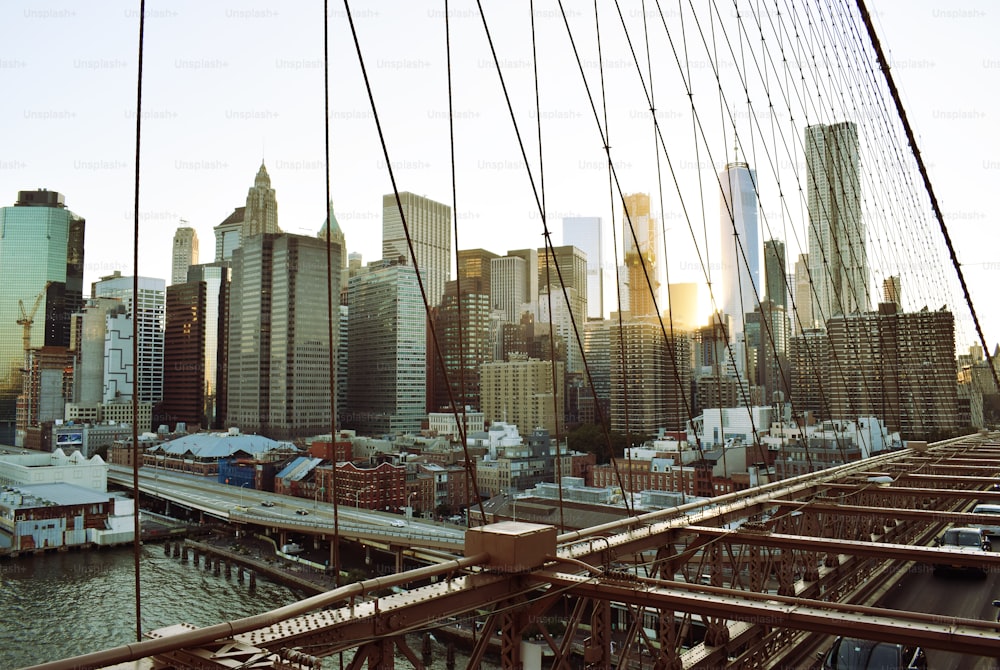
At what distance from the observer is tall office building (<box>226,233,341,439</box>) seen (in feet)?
201

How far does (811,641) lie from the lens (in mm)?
4457

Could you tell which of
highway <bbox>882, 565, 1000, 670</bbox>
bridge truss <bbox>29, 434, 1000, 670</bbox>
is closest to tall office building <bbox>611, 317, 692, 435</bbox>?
highway <bbox>882, 565, 1000, 670</bbox>

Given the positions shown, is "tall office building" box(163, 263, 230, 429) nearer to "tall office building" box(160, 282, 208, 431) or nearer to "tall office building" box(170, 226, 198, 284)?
"tall office building" box(160, 282, 208, 431)

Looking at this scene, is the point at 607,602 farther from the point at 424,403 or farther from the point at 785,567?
the point at 424,403

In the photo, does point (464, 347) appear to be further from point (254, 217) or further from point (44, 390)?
point (254, 217)

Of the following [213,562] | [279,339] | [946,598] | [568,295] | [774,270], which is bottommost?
[213,562]

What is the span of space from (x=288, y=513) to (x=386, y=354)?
104ft

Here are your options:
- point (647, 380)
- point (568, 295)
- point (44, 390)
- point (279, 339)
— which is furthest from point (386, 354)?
point (44, 390)

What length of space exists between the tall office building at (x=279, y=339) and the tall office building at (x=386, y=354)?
3.49 m

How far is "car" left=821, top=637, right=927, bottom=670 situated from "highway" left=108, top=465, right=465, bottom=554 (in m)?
19.3

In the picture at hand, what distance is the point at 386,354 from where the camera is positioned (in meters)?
64.6

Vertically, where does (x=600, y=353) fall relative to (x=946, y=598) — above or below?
above

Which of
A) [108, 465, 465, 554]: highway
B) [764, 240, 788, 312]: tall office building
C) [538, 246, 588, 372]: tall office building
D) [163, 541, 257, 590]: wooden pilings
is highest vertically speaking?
[538, 246, 588, 372]: tall office building

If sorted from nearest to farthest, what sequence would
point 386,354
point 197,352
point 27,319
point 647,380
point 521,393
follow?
point 647,380
point 27,319
point 521,393
point 386,354
point 197,352
